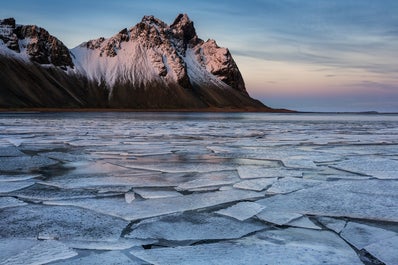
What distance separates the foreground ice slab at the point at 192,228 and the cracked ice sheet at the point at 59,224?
20 cm

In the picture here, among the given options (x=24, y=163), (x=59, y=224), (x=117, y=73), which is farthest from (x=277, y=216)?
(x=117, y=73)

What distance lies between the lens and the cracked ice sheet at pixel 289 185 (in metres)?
4.61

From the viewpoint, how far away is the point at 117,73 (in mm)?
146750

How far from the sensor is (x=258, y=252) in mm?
2633

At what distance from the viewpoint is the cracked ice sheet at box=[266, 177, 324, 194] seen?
461cm

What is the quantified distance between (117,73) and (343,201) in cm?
14713

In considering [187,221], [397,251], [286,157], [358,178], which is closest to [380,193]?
[358,178]

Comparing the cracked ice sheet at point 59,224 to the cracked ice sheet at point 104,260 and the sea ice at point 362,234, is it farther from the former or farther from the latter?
the sea ice at point 362,234

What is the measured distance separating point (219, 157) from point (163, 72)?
478 ft

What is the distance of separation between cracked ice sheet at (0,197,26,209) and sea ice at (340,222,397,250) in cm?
282

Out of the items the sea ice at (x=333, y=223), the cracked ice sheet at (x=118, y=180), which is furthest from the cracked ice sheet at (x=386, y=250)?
the cracked ice sheet at (x=118, y=180)

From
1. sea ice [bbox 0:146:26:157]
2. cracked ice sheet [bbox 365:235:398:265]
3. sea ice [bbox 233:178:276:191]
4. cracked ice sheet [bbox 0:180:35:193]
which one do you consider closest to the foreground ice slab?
cracked ice sheet [bbox 365:235:398:265]

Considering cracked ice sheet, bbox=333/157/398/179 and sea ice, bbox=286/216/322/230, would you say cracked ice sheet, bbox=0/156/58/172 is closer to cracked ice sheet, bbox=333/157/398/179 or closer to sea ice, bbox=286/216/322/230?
sea ice, bbox=286/216/322/230

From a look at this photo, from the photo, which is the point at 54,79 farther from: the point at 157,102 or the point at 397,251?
the point at 397,251
